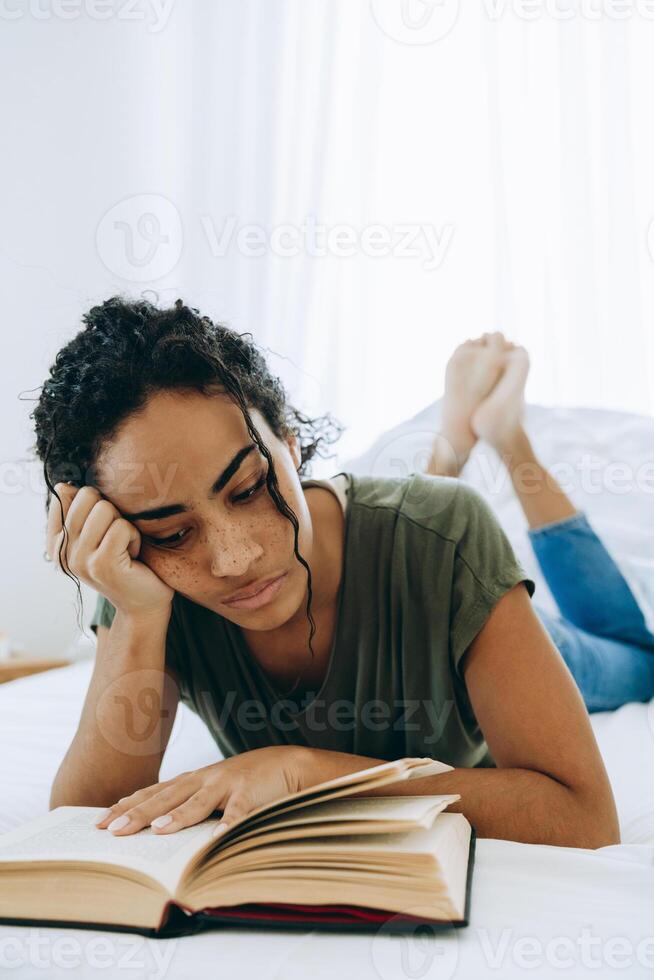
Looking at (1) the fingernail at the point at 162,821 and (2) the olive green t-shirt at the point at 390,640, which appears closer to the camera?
(1) the fingernail at the point at 162,821

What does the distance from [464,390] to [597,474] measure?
0.36 m

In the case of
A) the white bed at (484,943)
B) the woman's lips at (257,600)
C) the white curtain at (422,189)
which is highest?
the white curtain at (422,189)

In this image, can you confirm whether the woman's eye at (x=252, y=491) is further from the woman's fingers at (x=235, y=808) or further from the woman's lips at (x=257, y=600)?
the woman's fingers at (x=235, y=808)

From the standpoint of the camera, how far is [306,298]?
88.6 inches

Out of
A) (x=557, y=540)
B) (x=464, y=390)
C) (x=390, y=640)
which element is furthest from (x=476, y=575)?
(x=464, y=390)

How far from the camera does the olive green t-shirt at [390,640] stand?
844mm

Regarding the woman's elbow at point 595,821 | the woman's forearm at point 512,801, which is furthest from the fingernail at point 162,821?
the woman's elbow at point 595,821

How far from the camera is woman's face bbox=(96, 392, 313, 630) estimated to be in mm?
772

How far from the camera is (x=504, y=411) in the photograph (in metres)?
1.58

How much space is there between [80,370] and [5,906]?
1.58 ft

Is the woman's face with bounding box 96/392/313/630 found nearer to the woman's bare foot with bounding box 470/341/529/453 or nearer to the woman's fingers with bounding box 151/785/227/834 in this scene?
the woman's fingers with bounding box 151/785/227/834

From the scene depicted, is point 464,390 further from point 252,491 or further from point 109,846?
point 109,846

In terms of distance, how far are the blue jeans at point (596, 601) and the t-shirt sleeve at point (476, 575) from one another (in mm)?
584

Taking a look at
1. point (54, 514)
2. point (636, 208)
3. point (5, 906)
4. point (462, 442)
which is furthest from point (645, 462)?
point (5, 906)
